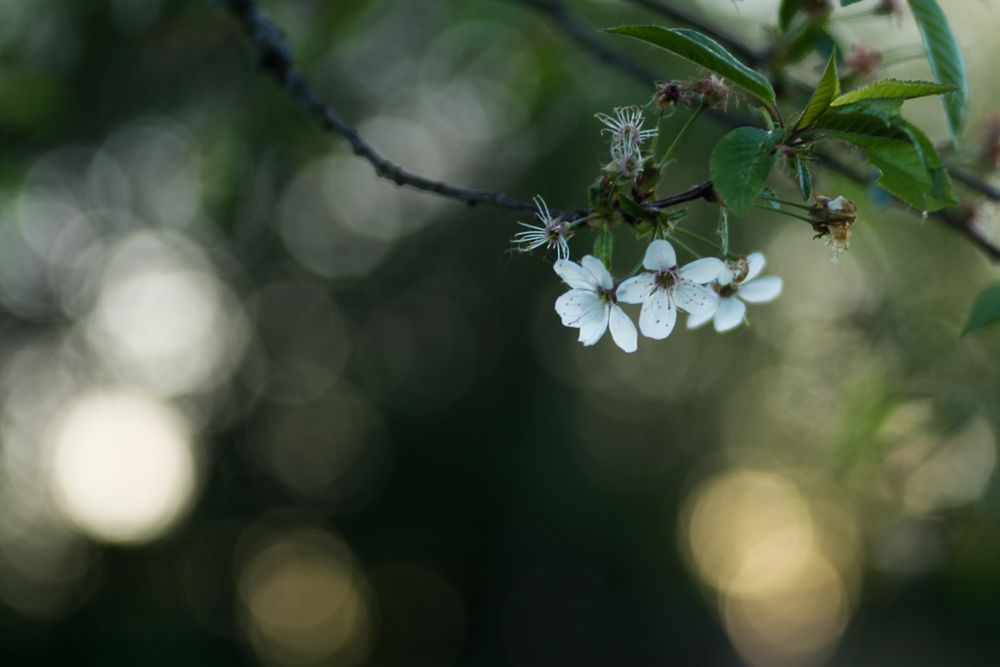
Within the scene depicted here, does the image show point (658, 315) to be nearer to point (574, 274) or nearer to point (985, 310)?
point (574, 274)

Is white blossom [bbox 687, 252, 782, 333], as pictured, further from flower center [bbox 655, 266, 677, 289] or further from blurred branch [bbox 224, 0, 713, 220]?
blurred branch [bbox 224, 0, 713, 220]

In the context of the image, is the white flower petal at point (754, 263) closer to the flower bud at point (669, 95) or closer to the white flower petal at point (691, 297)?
the white flower petal at point (691, 297)

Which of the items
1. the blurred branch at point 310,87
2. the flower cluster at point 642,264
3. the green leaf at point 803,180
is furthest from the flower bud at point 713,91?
the blurred branch at point 310,87

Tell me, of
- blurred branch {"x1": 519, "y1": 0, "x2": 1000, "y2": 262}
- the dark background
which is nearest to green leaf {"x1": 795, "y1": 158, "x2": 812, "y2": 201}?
blurred branch {"x1": 519, "y1": 0, "x2": 1000, "y2": 262}

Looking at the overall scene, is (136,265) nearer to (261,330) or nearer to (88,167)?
(88,167)

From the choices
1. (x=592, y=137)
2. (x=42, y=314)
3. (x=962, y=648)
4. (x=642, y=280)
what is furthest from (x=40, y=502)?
(x=962, y=648)
